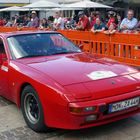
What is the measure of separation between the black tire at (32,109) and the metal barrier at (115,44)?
5.18 m

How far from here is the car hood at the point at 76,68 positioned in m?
4.52

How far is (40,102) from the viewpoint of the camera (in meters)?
4.46

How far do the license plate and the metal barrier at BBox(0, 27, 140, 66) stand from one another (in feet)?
16.5

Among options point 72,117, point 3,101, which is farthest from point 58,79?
point 3,101

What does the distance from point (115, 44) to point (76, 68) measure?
5.48 m

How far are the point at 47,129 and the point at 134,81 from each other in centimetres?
140

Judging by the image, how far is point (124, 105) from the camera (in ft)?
14.3

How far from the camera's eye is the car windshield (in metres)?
5.57

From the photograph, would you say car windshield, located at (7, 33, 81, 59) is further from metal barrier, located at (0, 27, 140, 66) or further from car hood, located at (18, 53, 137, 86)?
metal barrier, located at (0, 27, 140, 66)

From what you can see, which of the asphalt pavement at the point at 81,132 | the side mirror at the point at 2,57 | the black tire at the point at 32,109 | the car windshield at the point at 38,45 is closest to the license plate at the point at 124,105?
the asphalt pavement at the point at 81,132

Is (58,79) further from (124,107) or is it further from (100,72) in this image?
(124,107)

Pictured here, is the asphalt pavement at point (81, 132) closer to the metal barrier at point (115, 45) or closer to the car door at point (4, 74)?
the car door at point (4, 74)

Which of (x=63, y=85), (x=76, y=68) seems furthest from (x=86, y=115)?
(x=76, y=68)

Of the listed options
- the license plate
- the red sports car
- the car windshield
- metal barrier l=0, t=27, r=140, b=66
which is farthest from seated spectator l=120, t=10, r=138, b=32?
the license plate
